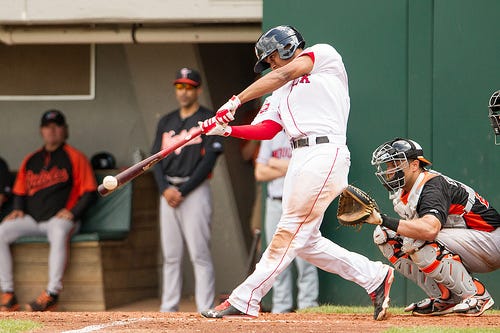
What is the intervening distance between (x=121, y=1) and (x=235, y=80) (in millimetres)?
1926

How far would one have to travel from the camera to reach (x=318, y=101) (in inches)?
259

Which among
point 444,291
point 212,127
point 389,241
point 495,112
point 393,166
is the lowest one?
point 444,291

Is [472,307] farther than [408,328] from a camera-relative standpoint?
Yes

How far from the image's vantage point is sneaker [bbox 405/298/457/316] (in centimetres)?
710

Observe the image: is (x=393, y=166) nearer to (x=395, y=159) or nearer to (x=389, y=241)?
(x=395, y=159)

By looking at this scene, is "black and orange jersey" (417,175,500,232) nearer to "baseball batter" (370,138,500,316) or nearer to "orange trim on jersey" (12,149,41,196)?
"baseball batter" (370,138,500,316)

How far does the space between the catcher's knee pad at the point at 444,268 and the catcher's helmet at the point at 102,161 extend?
14.5 feet

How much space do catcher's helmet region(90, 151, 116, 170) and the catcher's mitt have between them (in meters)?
4.28

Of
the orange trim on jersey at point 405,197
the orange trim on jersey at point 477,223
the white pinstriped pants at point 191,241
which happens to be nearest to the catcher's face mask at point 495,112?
the orange trim on jersey at point 477,223

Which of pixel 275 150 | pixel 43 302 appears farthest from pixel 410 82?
pixel 43 302

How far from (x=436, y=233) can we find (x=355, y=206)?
0.52 metres

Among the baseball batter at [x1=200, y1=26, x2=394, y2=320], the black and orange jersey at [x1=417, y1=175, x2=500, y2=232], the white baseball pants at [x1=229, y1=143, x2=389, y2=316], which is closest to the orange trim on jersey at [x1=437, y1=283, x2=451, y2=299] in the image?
the black and orange jersey at [x1=417, y1=175, x2=500, y2=232]

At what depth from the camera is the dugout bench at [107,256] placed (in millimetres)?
9977

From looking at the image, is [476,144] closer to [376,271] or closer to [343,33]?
[343,33]
